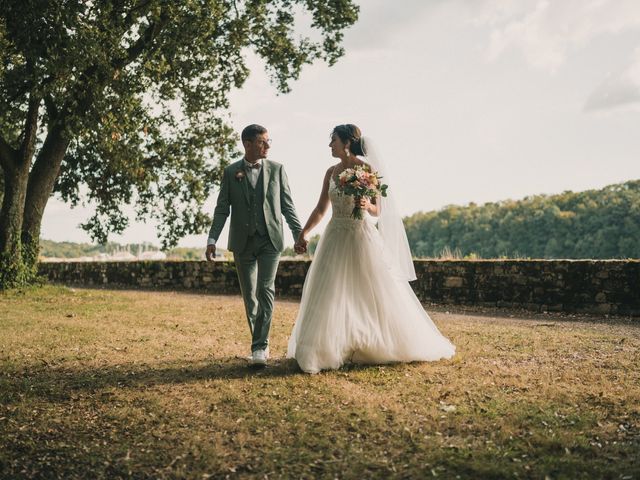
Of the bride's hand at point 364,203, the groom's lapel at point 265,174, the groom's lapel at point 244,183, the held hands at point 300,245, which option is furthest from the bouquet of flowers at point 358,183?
the groom's lapel at point 244,183

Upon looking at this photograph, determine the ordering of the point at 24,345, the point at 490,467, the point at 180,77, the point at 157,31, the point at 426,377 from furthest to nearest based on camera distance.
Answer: the point at 180,77 → the point at 157,31 → the point at 24,345 → the point at 426,377 → the point at 490,467

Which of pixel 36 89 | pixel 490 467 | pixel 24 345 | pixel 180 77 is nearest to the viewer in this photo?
pixel 490 467

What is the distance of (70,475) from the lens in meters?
3.65

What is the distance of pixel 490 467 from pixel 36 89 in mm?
12585

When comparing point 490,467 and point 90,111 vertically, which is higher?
point 90,111

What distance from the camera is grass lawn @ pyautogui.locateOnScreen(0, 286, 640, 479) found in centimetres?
372

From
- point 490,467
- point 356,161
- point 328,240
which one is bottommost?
point 490,467

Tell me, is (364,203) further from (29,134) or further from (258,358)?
(29,134)

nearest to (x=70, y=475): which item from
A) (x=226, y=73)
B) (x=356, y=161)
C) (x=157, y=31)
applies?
(x=356, y=161)

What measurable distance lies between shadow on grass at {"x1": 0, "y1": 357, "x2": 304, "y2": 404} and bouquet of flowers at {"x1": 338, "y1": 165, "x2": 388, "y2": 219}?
1935 millimetres

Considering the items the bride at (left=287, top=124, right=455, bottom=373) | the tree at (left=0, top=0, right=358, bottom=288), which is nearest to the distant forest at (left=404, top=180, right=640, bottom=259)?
the tree at (left=0, top=0, right=358, bottom=288)

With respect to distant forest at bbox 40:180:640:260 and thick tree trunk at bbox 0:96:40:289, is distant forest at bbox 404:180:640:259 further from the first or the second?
thick tree trunk at bbox 0:96:40:289

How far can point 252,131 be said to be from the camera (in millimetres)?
6262

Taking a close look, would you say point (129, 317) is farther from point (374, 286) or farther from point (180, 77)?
point (180, 77)
